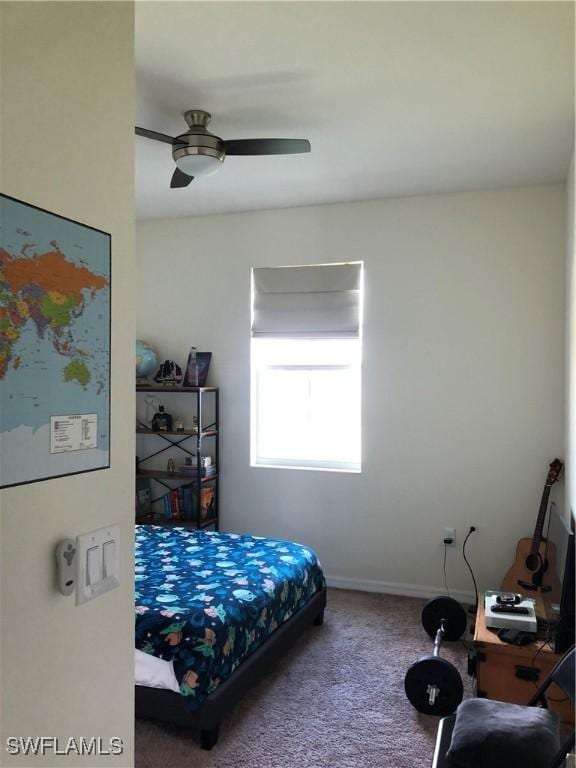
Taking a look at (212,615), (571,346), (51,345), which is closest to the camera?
(51,345)

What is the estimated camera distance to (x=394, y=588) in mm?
4262

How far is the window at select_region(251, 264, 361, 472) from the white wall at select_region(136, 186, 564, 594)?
0.11 m

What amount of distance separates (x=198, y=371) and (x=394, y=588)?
2170 mm

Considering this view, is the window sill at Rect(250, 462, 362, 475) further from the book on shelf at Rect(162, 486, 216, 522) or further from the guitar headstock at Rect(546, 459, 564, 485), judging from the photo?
the guitar headstock at Rect(546, 459, 564, 485)

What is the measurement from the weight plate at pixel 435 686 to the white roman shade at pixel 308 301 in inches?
93.3

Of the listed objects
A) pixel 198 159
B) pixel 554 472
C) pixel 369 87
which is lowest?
pixel 554 472

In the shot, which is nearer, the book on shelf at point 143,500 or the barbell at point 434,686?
the barbell at point 434,686

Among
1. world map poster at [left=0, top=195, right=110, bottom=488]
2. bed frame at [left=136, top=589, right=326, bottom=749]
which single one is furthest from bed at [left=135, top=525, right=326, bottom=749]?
world map poster at [left=0, top=195, right=110, bottom=488]

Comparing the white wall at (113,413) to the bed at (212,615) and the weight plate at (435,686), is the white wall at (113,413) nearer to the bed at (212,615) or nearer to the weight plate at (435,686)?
the bed at (212,615)

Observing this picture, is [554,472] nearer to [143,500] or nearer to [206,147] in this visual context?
[206,147]

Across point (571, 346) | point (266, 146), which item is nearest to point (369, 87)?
point (266, 146)

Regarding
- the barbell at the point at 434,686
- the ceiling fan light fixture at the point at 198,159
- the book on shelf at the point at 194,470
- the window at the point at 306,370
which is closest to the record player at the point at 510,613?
the barbell at the point at 434,686

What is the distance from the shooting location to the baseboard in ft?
13.5

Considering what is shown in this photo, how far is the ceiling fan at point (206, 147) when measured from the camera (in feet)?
8.90
